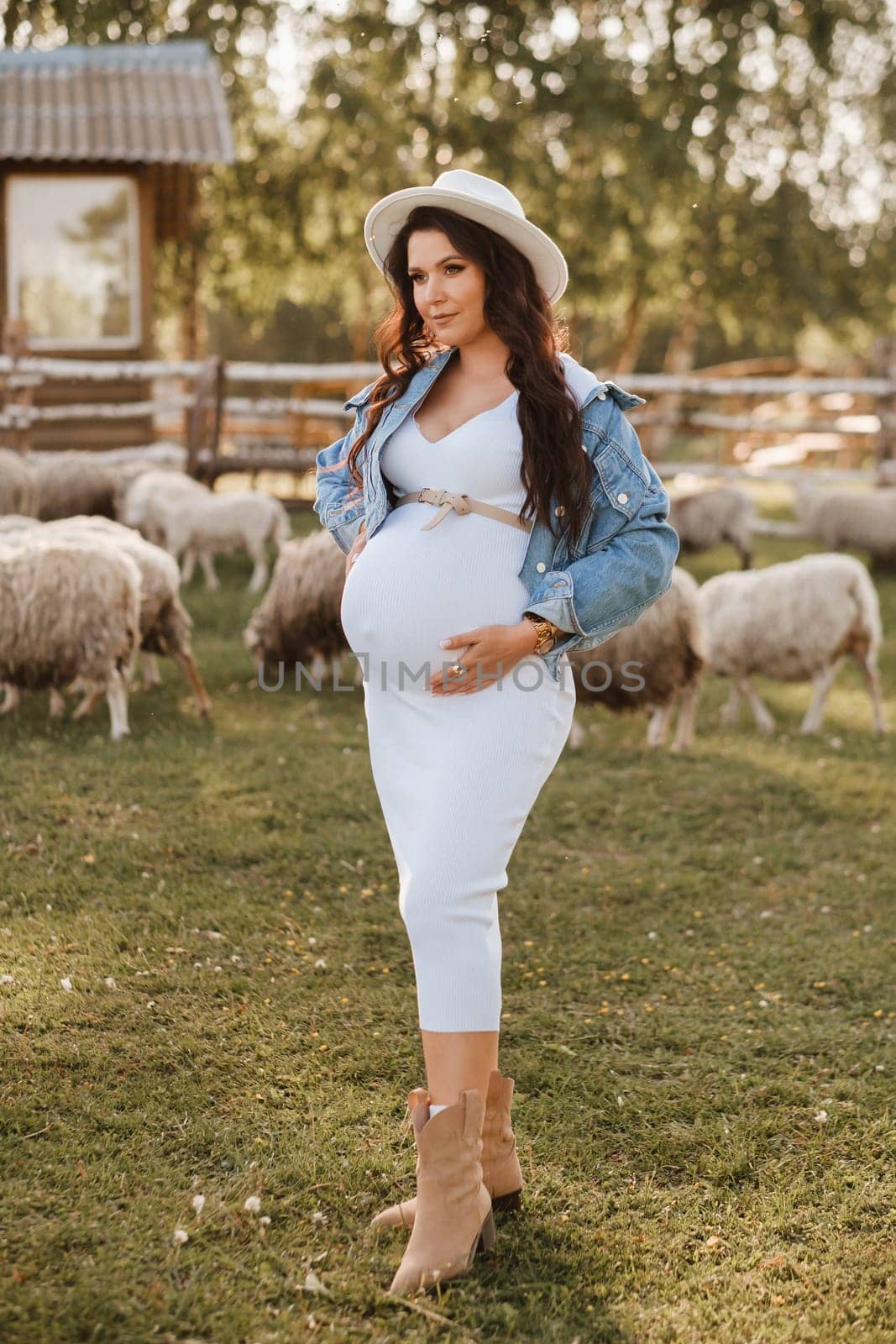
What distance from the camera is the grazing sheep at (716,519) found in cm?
1239

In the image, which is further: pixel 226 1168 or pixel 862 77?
pixel 862 77

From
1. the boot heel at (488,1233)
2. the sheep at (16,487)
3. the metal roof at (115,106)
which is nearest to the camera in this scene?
the boot heel at (488,1233)

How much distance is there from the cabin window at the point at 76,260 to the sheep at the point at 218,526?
4.95 m

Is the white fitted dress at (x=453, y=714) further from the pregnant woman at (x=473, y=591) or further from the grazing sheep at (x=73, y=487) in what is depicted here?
the grazing sheep at (x=73, y=487)

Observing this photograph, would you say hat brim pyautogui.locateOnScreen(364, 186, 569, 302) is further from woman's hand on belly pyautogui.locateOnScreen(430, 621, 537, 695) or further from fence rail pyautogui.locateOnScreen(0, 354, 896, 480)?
fence rail pyautogui.locateOnScreen(0, 354, 896, 480)

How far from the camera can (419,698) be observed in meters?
2.60

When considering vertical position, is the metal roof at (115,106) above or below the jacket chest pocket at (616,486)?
above

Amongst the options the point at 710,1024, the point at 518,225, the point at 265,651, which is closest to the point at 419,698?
the point at 518,225

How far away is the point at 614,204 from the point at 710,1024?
56.4 feet

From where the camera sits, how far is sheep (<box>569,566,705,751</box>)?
6930mm

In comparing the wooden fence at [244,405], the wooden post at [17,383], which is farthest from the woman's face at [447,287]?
the wooden post at [17,383]

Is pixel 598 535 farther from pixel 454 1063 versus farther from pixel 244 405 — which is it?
pixel 244 405

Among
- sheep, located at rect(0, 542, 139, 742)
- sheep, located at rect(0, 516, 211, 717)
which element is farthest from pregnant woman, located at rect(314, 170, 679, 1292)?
sheep, located at rect(0, 516, 211, 717)

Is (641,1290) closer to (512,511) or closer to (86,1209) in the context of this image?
(86,1209)
